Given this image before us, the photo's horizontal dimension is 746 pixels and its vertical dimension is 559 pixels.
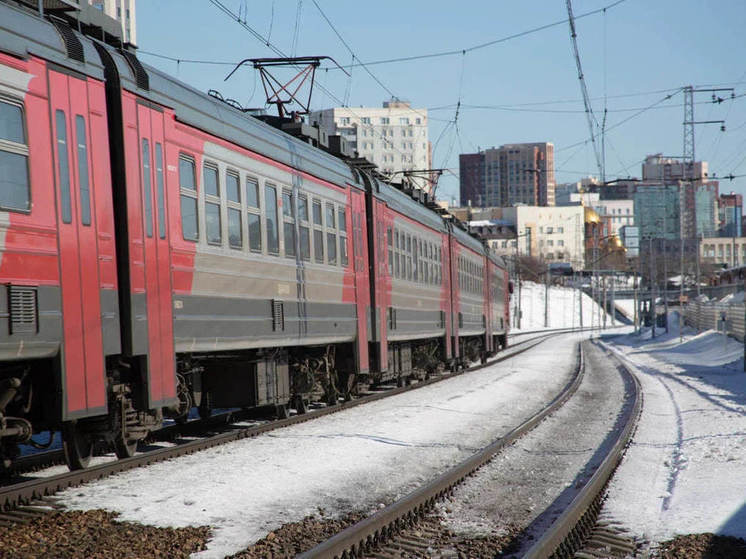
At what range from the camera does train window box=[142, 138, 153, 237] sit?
9.32 meters

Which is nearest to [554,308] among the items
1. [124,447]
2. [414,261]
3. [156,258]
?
[414,261]

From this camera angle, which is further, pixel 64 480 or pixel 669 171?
pixel 669 171

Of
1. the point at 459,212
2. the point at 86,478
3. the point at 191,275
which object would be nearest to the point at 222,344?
the point at 191,275

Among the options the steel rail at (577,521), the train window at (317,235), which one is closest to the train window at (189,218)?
the train window at (317,235)

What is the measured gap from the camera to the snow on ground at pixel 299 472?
7.85 metres

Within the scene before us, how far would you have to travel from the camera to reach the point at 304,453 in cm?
1105

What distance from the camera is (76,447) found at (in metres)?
9.07

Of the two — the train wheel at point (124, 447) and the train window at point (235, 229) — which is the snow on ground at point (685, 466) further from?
the train window at point (235, 229)

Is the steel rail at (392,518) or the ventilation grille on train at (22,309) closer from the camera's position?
the steel rail at (392,518)

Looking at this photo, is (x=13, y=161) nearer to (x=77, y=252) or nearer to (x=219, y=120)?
(x=77, y=252)

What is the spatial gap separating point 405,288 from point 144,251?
10996 millimetres

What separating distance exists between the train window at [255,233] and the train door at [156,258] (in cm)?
224

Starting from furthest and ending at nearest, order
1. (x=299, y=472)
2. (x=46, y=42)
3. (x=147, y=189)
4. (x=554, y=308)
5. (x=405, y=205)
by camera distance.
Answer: (x=554, y=308), (x=405, y=205), (x=299, y=472), (x=147, y=189), (x=46, y=42)

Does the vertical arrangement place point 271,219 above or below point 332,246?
above
